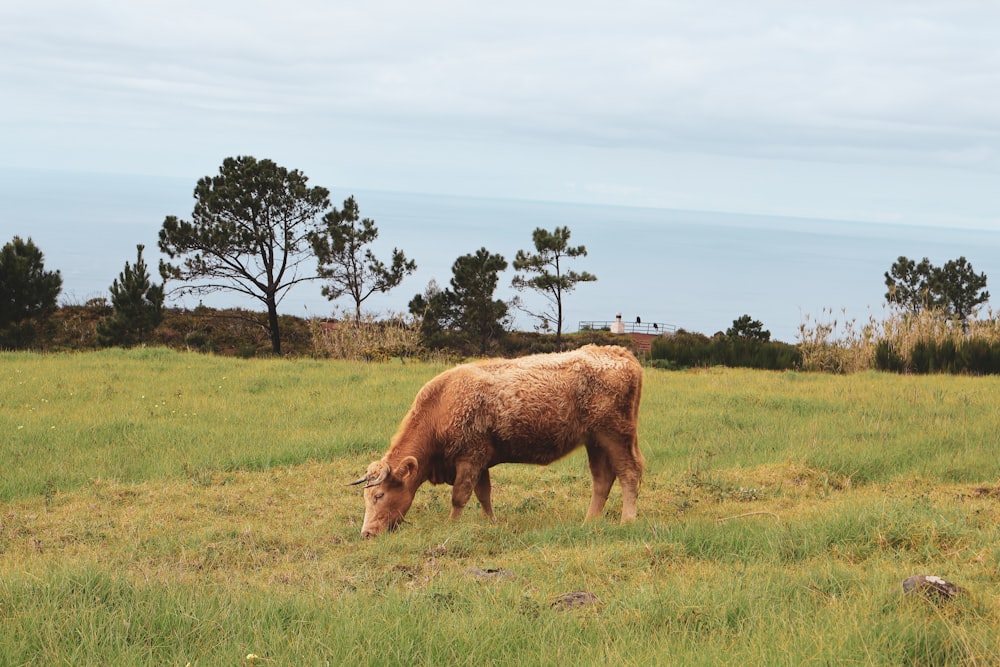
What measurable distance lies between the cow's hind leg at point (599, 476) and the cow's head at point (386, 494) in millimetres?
2092

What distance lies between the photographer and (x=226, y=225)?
41.1 meters

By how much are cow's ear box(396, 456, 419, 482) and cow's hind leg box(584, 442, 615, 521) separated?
2.03 m

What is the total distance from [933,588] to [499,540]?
407cm

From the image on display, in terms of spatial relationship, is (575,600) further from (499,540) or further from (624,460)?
(624,460)

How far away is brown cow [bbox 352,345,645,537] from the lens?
9.43 m

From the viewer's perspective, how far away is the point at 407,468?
9.27 metres

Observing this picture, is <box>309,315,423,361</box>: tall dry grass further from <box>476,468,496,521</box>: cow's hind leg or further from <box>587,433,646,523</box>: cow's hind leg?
<box>587,433,646,523</box>: cow's hind leg

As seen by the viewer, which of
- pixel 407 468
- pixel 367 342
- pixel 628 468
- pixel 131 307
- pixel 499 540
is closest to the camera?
pixel 499 540

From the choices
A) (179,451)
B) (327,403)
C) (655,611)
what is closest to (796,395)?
(327,403)

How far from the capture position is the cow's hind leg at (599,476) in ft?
32.2

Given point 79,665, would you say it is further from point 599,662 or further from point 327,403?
point 327,403

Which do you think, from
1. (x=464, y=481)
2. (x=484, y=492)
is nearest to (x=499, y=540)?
(x=464, y=481)

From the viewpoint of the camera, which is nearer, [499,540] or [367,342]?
[499,540]

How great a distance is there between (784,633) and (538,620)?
146cm
